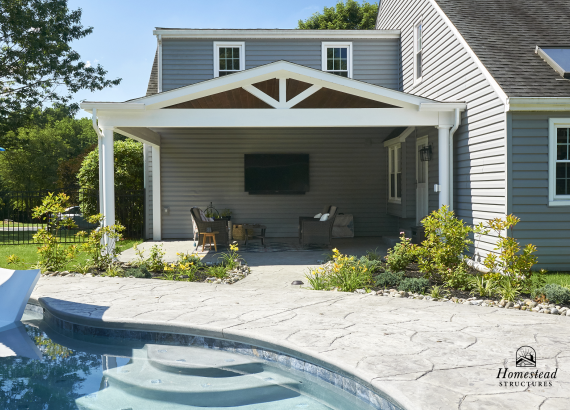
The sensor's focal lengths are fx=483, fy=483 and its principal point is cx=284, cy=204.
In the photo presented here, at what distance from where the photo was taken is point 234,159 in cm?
1330

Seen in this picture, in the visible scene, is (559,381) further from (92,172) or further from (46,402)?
(92,172)

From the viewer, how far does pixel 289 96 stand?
10.1m

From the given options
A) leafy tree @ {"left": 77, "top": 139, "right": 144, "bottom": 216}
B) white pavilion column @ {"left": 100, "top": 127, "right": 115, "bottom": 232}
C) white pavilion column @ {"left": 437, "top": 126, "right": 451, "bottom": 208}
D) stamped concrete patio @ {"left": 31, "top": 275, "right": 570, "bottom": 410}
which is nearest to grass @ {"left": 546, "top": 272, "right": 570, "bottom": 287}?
stamped concrete patio @ {"left": 31, "top": 275, "right": 570, "bottom": 410}

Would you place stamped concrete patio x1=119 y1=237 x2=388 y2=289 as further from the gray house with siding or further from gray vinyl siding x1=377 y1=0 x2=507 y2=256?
gray vinyl siding x1=377 y1=0 x2=507 y2=256

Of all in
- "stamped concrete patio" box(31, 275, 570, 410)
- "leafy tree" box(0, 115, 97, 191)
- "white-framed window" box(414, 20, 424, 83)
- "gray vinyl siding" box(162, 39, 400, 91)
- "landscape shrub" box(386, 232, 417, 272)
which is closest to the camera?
"stamped concrete patio" box(31, 275, 570, 410)

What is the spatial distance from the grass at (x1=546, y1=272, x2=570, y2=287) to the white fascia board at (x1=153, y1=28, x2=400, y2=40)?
8.16 m

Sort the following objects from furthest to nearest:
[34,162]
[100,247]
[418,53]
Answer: [34,162] < [418,53] < [100,247]

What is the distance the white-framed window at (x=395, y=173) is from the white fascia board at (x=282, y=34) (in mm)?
3108

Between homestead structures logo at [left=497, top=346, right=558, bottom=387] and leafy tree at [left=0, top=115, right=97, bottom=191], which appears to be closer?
homestead structures logo at [left=497, top=346, right=558, bottom=387]

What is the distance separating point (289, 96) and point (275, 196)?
3900 millimetres

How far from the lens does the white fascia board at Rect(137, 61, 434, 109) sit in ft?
27.3

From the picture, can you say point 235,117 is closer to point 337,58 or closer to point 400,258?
point 400,258

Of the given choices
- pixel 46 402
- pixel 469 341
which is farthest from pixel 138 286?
pixel 469 341

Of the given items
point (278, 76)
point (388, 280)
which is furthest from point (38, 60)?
point (388, 280)
